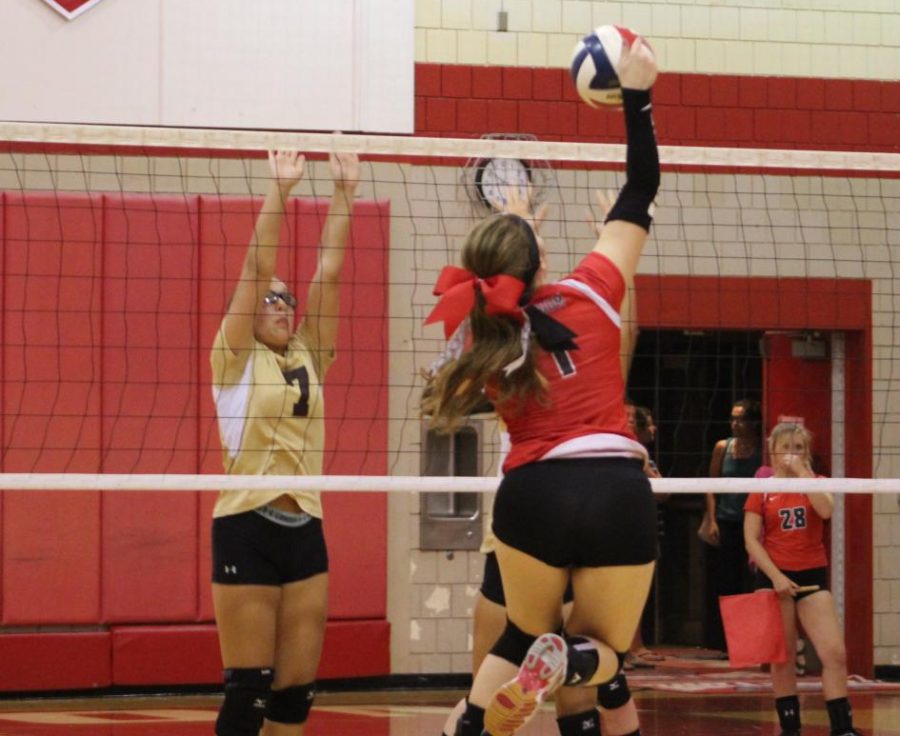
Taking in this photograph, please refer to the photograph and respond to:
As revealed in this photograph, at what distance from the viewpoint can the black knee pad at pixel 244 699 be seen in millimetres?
5777

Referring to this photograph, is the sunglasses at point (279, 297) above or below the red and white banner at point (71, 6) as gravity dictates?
below

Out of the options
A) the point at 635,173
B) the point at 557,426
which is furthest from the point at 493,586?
the point at 635,173

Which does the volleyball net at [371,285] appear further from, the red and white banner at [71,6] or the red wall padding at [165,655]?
the red wall padding at [165,655]

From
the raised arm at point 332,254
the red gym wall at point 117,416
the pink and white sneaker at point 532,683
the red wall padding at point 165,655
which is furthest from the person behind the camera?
the red wall padding at point 165,655

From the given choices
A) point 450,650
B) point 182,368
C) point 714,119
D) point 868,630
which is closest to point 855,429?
point 868,630

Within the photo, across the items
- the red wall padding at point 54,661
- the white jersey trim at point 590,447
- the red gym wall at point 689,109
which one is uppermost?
the red gym wall at point 689,109

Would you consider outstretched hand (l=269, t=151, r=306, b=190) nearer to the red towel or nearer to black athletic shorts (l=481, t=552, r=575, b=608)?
black athletic shorts (l=481, t=552, r=575, b=608)

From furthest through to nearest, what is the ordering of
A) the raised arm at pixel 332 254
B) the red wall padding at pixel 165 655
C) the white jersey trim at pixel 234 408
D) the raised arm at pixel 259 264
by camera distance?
the red wall padding at pixel 165 655, the raised arm at pixel 332 254, the white jersey trim at pixel 234 408, the raised arm at pixel 259 264

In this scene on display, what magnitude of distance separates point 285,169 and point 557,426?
1873 mm

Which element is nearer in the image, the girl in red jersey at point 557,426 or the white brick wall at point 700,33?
the girl in red jersey at point 557,426

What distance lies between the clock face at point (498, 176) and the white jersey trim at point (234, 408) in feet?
14.5

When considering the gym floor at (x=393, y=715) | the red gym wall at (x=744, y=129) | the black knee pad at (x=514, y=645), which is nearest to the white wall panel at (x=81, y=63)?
the red gym wall at (x=744, y=129)

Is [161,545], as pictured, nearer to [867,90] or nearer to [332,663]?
[332,663]

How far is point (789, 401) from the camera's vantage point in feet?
36.6
